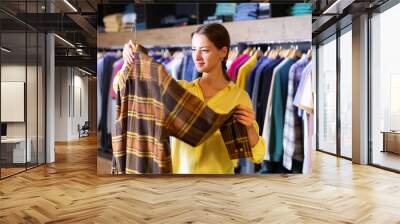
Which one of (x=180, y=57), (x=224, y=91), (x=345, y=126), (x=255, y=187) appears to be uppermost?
(x=180, y=57)

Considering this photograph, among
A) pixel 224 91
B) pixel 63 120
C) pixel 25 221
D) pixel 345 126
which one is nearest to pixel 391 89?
pixel 345 126

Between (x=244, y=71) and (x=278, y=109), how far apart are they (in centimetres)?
69

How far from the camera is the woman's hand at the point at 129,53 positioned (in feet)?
17.8

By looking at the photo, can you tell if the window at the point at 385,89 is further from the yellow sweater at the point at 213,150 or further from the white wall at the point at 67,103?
the white wall at the point at 67,103

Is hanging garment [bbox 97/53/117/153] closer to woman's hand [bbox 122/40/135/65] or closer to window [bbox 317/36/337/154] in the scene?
woman's hand [bbox 122/40/135/65]

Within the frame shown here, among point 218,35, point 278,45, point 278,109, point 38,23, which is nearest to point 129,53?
point 218,35

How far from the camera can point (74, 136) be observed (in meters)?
15.1

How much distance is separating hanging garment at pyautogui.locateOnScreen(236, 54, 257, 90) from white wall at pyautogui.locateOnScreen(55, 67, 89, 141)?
1018 centimetres

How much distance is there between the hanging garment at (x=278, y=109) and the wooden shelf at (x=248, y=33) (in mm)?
374

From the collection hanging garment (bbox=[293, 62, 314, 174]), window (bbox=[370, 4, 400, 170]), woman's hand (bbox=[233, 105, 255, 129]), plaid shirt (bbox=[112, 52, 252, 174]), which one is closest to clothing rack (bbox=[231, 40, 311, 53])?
hanging garment (bbox=[293, 62, 314, 174])

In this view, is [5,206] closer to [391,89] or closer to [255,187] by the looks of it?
[255,187]

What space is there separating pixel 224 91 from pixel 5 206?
2884mm

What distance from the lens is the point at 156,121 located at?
5.31 metres

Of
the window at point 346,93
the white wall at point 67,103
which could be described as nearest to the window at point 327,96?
the window at point 346,93
